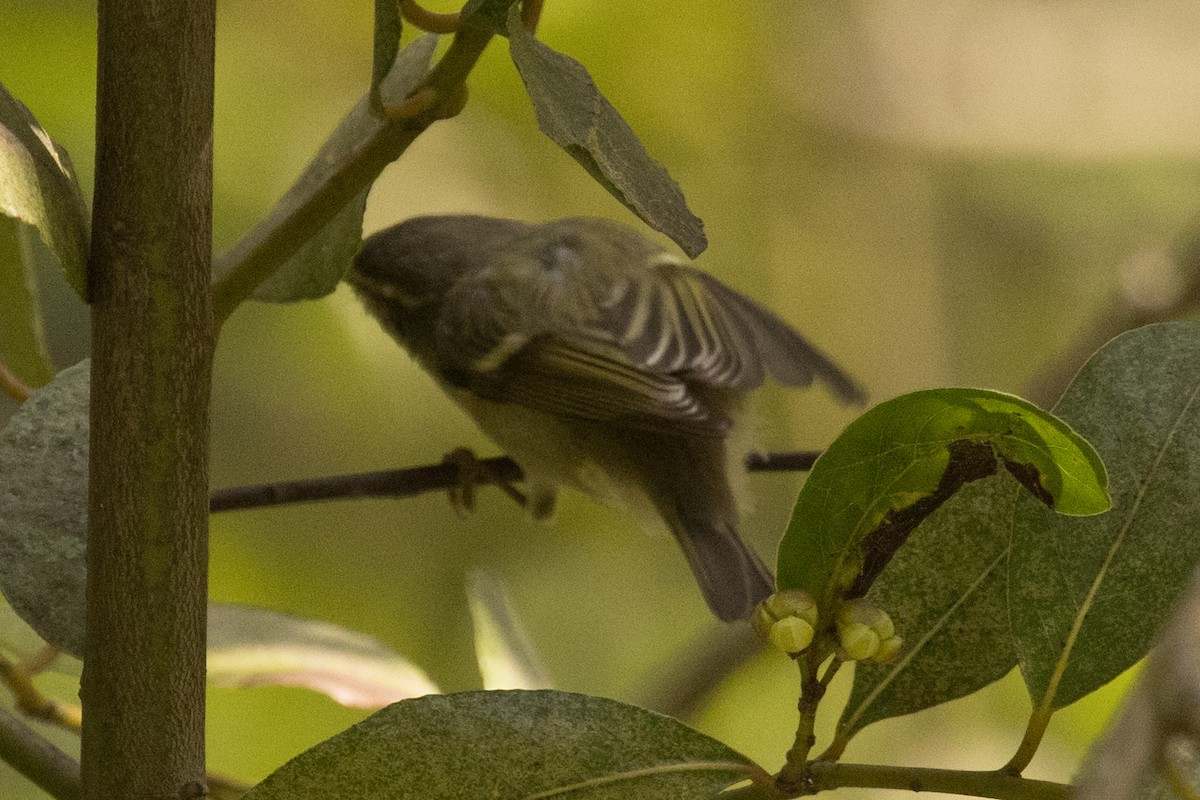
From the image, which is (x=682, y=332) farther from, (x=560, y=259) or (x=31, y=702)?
(x=31, y=702)

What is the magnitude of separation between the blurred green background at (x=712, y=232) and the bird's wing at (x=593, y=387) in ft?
1.02

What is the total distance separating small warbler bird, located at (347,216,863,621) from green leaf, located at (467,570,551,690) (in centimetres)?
68

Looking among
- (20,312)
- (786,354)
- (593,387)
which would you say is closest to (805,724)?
(20,312)

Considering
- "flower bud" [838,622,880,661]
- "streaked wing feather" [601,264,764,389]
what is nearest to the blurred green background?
"streaked wing feather" [601,264,764,389]

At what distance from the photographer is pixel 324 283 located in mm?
879

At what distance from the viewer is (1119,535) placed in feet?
2.12

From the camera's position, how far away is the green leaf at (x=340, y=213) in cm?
82

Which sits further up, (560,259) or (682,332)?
(560,259)

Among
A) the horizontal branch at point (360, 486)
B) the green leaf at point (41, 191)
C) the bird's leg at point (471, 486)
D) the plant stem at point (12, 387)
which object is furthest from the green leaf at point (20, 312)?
the bird's leg at point (471, 486)

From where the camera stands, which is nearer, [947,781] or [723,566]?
[947,781]

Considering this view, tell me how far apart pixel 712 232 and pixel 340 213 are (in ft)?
6.12

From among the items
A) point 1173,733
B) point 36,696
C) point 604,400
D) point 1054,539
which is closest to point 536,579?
point 604,400

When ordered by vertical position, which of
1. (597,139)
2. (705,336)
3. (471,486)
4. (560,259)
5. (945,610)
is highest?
(597,139)

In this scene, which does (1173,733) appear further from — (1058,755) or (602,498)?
(602,498)
